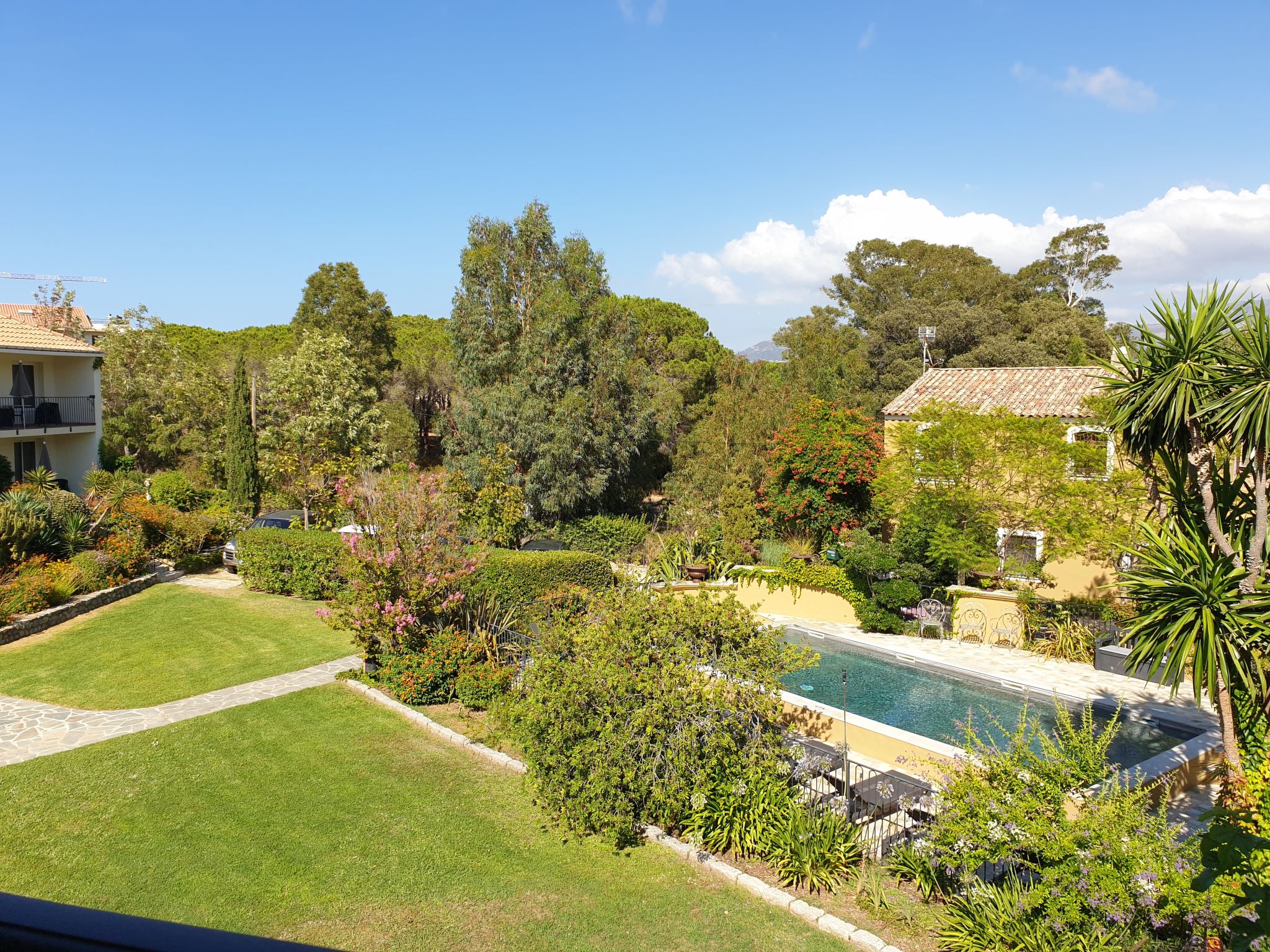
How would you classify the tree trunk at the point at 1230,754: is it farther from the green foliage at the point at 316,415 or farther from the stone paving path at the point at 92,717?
the green foliage at the point at 316,415

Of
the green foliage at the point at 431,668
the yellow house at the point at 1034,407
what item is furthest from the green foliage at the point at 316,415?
the yellow house at the point at 1034,407

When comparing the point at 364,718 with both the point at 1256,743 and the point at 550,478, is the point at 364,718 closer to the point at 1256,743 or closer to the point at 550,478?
the point at 1256,743

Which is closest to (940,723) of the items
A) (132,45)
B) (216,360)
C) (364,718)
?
(364,718)

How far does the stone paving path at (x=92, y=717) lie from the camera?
1111 centimetres

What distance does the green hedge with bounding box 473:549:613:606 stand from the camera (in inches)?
642

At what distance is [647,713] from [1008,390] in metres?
19.4

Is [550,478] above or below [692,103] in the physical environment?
below

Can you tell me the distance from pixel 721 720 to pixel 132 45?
20.8 meters

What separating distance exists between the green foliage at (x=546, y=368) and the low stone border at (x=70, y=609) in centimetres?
1065

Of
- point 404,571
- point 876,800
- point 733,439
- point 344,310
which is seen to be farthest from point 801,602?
point 344,310

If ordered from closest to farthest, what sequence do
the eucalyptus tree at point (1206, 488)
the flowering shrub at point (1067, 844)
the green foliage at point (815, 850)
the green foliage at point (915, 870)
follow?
the flowering shrub at point (1067, 844) → the green foliage at point (915, 870) → the green foliage at point (815, 850) → the eucalyptus tree at point (1206, 488)

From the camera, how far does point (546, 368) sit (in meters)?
27.7

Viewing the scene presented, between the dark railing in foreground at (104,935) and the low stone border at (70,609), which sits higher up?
the dark railing in foreground at (104,935)

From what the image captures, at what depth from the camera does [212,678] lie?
14.0m
